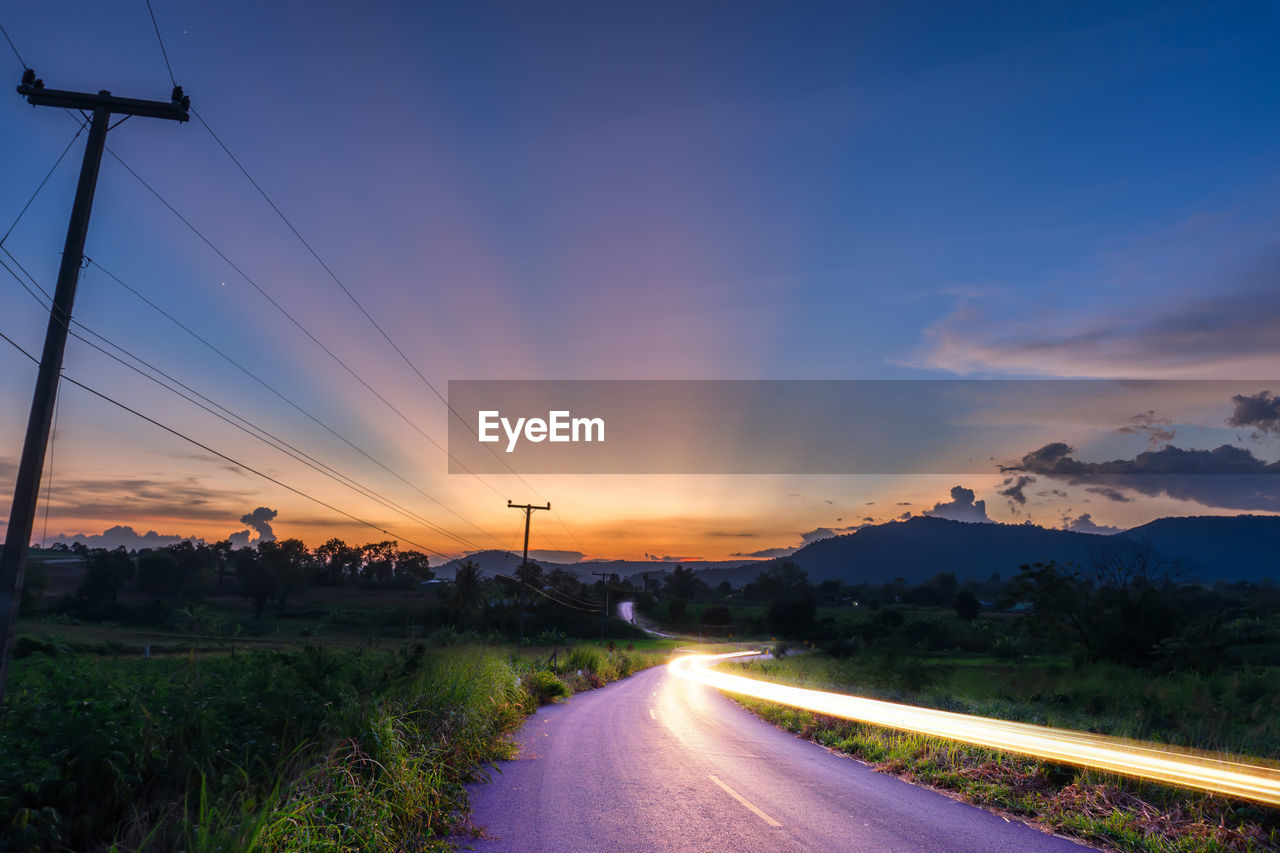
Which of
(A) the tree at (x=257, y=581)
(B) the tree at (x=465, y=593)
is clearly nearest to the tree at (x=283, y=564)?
(A) the tree at (x=257, y=581)

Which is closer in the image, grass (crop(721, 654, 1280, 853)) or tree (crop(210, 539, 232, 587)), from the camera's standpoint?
grass (crop(721, 654, 1280, 853))

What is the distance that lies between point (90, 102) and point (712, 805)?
593 inches

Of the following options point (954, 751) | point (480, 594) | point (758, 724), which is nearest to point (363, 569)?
point (480, 594)

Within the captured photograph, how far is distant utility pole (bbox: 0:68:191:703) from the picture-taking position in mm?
9539

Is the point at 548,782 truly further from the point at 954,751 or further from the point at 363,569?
the point at 363,569

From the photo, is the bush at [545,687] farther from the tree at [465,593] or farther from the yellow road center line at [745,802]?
the tree at [465,593]

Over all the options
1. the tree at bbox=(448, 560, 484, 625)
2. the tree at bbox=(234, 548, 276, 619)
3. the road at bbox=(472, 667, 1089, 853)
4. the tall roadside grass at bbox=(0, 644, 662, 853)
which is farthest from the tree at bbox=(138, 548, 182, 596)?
the tall roadside grass at bbox=(0, 644, 662, 853)

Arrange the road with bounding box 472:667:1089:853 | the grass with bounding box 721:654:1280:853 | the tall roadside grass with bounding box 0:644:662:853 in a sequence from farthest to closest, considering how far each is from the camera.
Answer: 1. the road with bounding box 472:667:1089:853
2. the grass with bounding box 721:654:1280:853
3. the tall roadside grass with bounding box 0:644:662:853

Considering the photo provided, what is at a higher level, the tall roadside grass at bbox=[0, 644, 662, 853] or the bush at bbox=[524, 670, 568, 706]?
the tall roadside grass at bbox=[0, 644, 662, 853]

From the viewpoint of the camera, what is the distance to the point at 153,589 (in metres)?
122

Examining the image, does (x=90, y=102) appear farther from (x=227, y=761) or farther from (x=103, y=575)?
(x=103, y=575)

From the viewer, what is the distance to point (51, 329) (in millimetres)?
10367

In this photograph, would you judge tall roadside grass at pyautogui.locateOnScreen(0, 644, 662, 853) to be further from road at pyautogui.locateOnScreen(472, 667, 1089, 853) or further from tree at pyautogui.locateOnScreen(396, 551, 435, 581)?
tree at pyautogui.locateOnScreen(396, 551, 435, 581)

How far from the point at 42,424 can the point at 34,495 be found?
1.02 m
